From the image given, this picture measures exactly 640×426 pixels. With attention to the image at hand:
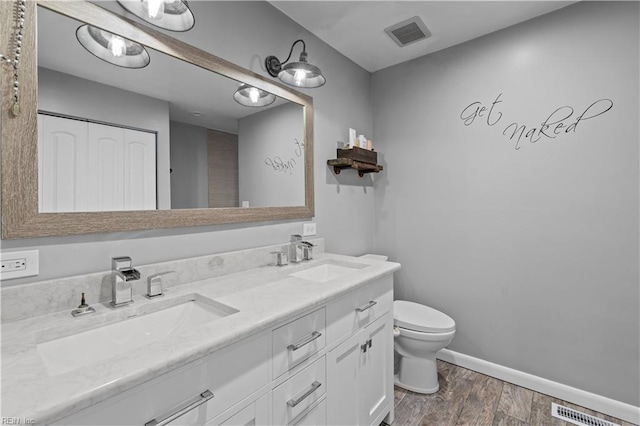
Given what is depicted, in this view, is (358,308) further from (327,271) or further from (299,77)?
(299,77)

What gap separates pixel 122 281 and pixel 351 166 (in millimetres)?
1663

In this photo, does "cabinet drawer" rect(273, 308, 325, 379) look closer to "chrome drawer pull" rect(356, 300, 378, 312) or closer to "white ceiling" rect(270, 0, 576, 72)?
"chrome drawer pull" rect(356, 300, 378, 312)

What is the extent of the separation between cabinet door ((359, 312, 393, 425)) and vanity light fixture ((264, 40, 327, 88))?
1.42 m

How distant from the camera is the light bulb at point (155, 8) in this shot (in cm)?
117

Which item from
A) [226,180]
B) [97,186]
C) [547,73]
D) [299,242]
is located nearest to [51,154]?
[97,186]

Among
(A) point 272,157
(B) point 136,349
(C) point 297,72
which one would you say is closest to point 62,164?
(B) point 136,349

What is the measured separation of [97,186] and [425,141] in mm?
2246

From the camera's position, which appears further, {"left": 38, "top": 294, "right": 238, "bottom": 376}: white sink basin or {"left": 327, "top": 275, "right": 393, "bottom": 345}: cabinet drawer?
{"left": 327, "top": 275, "right": 393, "bottom": 345}: cabinet drawer

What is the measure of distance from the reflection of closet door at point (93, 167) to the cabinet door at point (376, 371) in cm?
123

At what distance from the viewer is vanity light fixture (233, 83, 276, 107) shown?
1633 mm

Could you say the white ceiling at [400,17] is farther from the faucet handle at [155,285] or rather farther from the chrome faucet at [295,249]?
the faucet handle at [155,285]

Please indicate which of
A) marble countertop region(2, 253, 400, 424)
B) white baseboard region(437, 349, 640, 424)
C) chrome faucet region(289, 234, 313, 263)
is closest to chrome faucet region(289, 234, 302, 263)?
chrome faucet region(289, 234, 313, 263)

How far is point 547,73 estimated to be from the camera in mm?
1938

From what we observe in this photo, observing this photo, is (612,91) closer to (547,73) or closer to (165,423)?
(547,73)
